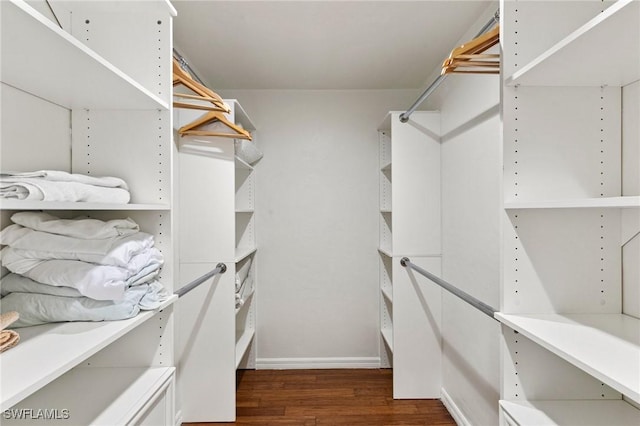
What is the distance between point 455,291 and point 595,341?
2.11ft

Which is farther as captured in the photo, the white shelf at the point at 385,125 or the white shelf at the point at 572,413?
the white shelf at the point at 385,125

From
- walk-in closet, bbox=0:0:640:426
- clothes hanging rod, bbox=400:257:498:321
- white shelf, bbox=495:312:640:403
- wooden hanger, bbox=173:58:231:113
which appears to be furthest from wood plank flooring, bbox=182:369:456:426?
wooden hanger, bbox=173:58:231:113

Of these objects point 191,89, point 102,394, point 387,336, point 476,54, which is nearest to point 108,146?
point 191,89

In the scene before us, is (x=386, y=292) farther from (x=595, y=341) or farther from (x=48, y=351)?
(x=48, y=351)

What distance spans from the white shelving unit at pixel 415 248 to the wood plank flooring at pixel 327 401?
0.17 meters

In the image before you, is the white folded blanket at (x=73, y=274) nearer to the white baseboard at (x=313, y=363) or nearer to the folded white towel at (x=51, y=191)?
the folded white towel at (x=51, y=191)

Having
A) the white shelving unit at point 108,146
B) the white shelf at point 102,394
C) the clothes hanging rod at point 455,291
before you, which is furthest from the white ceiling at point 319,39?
the white shelf at point 102,394

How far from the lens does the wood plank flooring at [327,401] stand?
86.0 inches

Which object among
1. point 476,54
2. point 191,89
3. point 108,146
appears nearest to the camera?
point 108,146

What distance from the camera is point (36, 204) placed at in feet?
2.17

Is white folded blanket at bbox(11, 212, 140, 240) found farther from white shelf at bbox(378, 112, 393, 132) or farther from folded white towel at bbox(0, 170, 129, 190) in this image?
white shelf at bbox(378, 112, 393, 132)

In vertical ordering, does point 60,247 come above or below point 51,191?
below

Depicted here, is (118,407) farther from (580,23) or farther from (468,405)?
(468,405)

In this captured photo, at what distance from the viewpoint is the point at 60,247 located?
0.91 m
